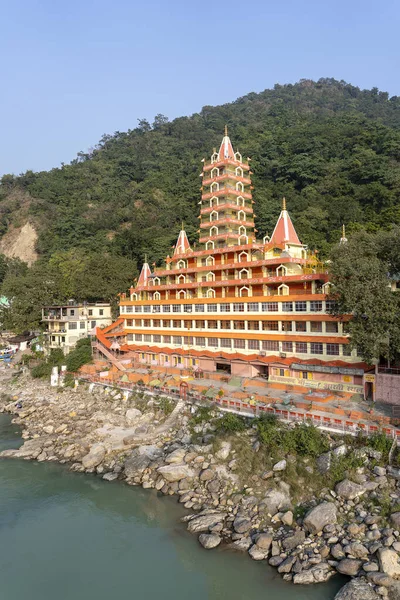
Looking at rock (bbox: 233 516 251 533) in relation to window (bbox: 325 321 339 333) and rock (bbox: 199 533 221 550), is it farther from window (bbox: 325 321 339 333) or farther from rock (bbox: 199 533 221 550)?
window (bbox: 325 321 339 333)

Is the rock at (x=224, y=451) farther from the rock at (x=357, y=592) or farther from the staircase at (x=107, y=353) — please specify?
the staircase at (x=107, y=353)

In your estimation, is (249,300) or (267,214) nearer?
(249,300)

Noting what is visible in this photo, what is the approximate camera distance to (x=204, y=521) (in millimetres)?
17609

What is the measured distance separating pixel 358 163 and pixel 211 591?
66.8 metres

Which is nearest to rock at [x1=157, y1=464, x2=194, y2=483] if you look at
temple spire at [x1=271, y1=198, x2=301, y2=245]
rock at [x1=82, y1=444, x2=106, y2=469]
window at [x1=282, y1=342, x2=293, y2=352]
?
rock at [x1=82, y1=444, x2=106, y2=469]

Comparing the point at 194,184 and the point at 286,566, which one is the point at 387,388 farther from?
the point at 194,184

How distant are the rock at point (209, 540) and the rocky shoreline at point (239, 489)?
4 centimetres

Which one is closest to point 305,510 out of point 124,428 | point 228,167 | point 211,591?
point 211,591

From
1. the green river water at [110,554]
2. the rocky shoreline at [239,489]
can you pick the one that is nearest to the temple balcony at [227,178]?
the rocky shoreline at [239,489]

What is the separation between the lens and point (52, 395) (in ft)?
117

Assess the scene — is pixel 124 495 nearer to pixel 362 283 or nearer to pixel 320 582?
→ pixel 320 582

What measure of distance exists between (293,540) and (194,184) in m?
77.4

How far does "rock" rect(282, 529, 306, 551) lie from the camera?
15.5 m

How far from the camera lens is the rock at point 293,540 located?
15468 mm
